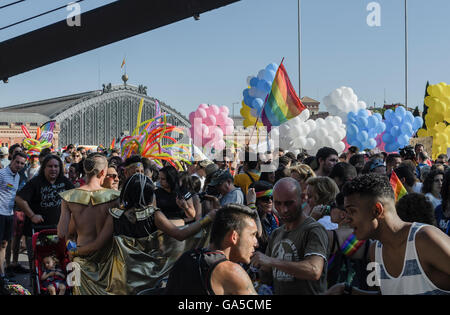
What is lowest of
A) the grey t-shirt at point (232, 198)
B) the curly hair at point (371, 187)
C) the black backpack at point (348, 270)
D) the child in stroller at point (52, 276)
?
the child in stroller at point (52, 276)

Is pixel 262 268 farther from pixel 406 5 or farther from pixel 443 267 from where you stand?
pixel 406 5

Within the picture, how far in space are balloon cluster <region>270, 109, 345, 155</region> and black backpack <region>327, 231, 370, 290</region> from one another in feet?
53.1

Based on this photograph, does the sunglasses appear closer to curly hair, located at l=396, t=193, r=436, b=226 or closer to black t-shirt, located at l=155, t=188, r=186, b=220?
black t-shirt, located at l=155, t=188, r=186, b=220

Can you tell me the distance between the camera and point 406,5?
3528 cm

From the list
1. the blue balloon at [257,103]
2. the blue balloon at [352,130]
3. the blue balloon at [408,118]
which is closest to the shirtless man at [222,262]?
the blue balloon at [257,103]

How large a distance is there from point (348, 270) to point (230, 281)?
1223 millimetres

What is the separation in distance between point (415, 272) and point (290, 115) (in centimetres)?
1151

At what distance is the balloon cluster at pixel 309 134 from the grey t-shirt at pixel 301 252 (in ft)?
53.5

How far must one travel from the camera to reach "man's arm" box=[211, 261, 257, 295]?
2545mm

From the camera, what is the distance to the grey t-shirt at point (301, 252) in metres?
3.38

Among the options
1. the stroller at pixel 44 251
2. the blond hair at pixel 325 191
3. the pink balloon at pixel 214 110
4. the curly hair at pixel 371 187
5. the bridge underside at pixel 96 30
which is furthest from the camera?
the pink balloon at pixel 214 110

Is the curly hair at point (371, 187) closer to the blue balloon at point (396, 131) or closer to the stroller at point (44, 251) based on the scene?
the stroller at point (44, 251)

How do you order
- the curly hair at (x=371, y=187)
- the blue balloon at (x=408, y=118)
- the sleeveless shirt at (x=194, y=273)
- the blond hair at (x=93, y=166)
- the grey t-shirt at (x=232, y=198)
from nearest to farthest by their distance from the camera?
the sleeveless shirt at (x=194, y=273)
the curly hair at (x=371, y=187)
the blond hair at (x=93, y=166)
the grey t-shirt at (x=232, y=198)
the blue balloon at (x=408, y=118)

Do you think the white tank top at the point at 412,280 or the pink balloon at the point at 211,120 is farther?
the pink balloon at the point at 211,120
